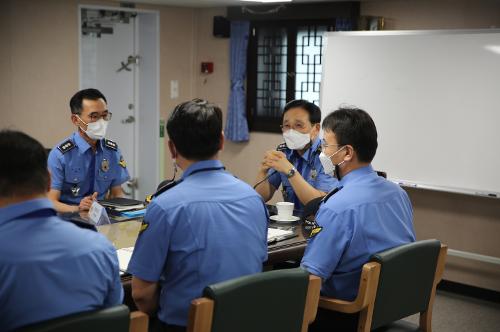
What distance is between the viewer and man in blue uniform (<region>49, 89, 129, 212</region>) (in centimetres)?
352

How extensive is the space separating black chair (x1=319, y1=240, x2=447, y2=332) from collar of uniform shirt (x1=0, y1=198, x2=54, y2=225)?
1.05m

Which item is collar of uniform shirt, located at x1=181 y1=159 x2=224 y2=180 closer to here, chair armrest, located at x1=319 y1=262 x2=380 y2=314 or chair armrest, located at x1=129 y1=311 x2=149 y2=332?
chair armrest, located at x1=129 y1=311 x2=149 y2=332

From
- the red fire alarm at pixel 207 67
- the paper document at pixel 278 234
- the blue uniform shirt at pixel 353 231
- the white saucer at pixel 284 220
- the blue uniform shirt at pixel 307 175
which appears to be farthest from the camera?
the red fire alarm at pixel 207 67

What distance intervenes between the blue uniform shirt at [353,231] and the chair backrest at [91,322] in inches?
32.2

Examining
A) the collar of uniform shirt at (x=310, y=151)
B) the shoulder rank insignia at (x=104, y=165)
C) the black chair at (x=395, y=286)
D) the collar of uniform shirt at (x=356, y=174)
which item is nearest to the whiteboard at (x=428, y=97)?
the collar of uniform shirt at (x=310, y=151)

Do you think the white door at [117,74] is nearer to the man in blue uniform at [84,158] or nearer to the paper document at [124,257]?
the man in blue uniform at [84,158]

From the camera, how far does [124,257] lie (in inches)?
91.8

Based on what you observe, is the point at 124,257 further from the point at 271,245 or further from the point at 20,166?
the point at 20,166

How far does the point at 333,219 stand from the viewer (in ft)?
7.31

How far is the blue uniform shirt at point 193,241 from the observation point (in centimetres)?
191

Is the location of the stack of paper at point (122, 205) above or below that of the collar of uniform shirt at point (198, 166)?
below

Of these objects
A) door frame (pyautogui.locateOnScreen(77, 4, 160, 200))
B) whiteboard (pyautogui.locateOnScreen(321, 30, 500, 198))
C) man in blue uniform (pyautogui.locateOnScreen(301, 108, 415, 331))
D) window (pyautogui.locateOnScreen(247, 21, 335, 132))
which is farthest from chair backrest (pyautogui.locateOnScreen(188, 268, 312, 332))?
door frame (pyautogui.locateOnScreen(77, 4, 160, 200))

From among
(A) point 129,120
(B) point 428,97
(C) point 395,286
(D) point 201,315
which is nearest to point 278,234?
(C) point 395,286

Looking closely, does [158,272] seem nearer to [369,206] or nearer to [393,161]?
[369,206]
